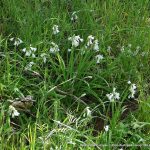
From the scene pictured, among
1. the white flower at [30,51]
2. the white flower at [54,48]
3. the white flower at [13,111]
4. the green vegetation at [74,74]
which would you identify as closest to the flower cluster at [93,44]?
the green vegetation at [74,74]

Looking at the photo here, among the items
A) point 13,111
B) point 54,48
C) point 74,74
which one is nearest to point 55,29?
point 54,48

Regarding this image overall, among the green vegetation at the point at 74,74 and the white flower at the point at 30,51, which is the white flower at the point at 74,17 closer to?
the green vegetation at the point at 74,74

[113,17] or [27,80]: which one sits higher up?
[113,17]

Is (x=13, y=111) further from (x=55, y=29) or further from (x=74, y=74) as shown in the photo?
(x=55, y=29)

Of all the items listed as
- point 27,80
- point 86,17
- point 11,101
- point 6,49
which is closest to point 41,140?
point 11,101

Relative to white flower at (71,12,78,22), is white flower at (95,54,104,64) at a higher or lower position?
lower

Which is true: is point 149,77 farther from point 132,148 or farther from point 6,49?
point 6,49

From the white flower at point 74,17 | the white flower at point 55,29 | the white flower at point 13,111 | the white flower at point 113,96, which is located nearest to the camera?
the white flower at point 13,111

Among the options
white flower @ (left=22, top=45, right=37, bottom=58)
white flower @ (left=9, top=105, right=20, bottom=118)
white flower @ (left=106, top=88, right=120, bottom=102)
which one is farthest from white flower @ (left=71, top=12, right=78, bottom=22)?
white flower @ (left=9, top=105, right=20, bottom=118)

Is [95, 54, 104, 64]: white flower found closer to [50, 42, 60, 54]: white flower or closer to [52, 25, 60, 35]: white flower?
[50, 42, 60, 54]: white flower
